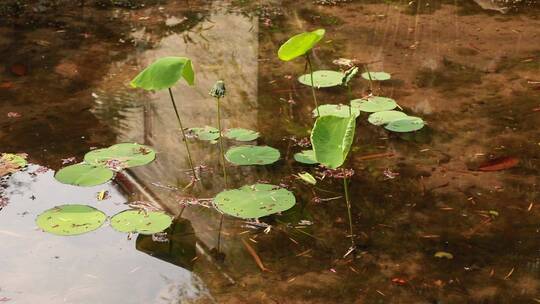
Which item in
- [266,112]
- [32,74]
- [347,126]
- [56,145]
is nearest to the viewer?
Answer: [347,126]

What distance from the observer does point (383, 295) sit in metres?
1.72

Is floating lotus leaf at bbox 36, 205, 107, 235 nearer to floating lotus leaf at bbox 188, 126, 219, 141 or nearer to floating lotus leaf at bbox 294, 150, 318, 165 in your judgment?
floating lotus leaf at bbox 188, 126, 219, 141

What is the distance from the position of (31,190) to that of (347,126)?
43.7 inches

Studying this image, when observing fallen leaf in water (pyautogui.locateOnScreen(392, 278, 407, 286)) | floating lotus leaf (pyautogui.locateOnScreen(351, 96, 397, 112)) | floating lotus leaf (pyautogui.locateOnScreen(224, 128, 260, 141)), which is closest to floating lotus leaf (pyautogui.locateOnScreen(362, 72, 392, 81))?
floating lotus leaf (pyautogui.locateOnScreen(351, 96, 397, 112))

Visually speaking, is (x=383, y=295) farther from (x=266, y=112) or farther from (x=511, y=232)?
(x=266, y=112)

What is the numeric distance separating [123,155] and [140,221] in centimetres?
46

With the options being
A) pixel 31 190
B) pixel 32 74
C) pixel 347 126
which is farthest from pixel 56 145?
pixel 347 126

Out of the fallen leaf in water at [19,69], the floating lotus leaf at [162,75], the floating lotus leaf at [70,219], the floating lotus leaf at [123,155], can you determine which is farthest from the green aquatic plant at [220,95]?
the fallen leaf in water at [19,69]

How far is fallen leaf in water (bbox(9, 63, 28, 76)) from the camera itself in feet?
10.7

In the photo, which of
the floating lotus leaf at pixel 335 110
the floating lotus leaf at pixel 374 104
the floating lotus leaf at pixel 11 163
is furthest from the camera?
the floating lotus leaf at pixel 374 104

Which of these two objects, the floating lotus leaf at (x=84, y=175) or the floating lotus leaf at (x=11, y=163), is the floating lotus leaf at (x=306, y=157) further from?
the floating lotus leaf at (x=11, y=163)

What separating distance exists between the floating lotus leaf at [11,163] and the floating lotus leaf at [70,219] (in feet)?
1.23

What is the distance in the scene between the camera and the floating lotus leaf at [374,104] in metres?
2.77

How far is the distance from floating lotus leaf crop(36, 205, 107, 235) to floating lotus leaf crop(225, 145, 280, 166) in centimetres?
55
